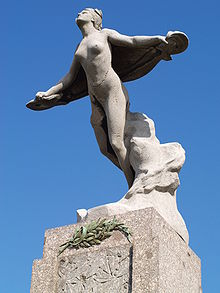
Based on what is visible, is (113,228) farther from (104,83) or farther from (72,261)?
(104,83)

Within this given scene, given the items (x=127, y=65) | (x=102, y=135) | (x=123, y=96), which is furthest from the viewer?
(x=127, y=65)

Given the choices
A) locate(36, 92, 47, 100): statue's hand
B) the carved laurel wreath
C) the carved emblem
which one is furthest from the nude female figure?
the carved emblem

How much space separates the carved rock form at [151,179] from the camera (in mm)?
6887

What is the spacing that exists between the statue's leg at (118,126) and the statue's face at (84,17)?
1.04 m

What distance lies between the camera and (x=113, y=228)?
21.8ft

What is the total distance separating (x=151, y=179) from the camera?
7051mm

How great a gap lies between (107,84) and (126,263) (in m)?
2.29

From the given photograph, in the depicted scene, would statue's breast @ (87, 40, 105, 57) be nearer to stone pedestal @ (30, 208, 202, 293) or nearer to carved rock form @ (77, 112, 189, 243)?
carved rock form @ (77, 112, 189, 243)

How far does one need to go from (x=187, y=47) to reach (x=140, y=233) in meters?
2.39

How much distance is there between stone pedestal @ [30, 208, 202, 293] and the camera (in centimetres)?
616

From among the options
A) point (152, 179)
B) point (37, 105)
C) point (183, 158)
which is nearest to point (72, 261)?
point (152, 179)

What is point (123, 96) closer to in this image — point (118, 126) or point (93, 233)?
point (118, 126)

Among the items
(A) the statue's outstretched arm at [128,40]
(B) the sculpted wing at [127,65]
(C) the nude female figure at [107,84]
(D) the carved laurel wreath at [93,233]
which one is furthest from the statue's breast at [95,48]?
(D) the carved laurel wreath at [93,233]

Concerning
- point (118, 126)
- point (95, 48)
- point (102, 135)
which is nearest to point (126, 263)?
point (118, 126)
